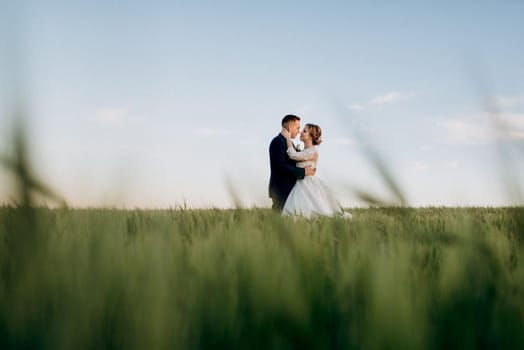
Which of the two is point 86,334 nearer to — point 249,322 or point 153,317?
point 153,317

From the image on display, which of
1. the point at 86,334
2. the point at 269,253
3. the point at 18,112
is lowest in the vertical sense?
the point at 86,334

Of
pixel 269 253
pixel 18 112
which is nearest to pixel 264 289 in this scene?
pixel 269 253

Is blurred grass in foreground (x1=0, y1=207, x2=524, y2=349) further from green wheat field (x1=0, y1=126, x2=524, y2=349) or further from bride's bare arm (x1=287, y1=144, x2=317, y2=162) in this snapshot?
bride's bare arm (x1=287, y1=144, x2=317, y2=162)

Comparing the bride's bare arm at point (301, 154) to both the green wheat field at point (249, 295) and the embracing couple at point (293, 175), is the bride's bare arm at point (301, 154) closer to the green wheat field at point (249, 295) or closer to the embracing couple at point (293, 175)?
the embracing couple at point (293, 175)

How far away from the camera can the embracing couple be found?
25.9 feet

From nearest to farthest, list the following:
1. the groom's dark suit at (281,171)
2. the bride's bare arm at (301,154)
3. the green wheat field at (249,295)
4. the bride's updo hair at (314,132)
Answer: the green wheat field at (249,295), the groom's dark suit at (281,171), the bride's bare arm at (301,154), the bride's updo hair at (314,132)

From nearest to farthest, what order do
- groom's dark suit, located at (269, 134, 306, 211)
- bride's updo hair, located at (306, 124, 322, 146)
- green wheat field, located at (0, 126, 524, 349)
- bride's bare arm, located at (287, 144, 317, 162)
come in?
green wheat field, located at (0, 126, 524, 349) < groom's dark suit, located at (269, 134, 306, 211) < bride's bare arm, located at (287, 144, 317, 162) < bride's updo hair, located at (306, 124, 322, 146)

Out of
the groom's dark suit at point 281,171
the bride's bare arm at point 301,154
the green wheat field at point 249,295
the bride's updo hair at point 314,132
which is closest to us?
the green wheat field at point 249,295

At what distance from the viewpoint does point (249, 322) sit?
0.95m

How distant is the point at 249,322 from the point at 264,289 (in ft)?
0.25

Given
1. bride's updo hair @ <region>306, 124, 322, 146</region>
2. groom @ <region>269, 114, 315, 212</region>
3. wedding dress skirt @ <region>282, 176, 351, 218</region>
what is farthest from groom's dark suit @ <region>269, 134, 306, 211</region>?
bride's updo hair @ <region>306, 124, 322, 146</region>

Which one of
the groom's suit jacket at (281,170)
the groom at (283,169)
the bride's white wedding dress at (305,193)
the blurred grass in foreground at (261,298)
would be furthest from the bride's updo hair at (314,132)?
the blurred grass in foreground at (261,298)

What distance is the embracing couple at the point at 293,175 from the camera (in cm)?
788

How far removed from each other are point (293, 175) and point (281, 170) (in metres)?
0.18
